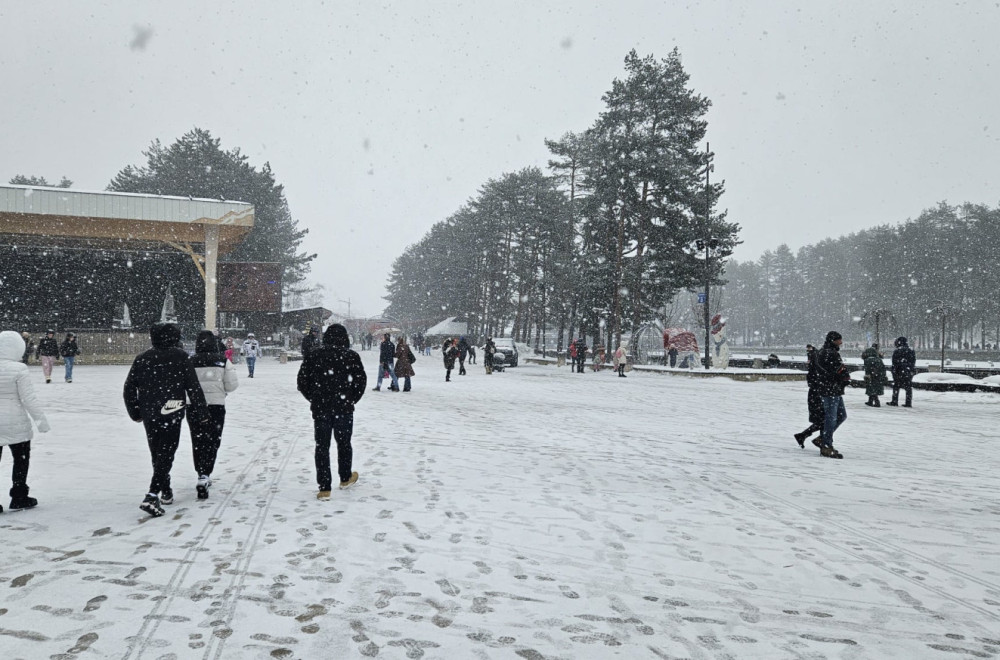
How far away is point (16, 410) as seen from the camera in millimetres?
4949

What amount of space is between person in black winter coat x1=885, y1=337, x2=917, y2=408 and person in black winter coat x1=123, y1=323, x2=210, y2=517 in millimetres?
15255

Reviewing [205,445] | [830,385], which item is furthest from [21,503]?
[830,385]

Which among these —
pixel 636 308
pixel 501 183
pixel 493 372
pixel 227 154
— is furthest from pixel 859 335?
pixel 227 154

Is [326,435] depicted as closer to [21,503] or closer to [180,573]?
[180,573]

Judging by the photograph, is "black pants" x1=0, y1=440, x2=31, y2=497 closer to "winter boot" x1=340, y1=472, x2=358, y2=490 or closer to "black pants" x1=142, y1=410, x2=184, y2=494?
"black pants" x1=142, y1=410, x2=184, y2=494

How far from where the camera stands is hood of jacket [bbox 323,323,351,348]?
5918mm

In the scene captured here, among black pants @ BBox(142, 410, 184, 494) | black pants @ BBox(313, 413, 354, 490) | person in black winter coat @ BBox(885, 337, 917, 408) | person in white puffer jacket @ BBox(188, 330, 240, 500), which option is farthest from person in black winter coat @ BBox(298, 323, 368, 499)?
person in black winter coat @ BBox(885, 337, 917, 408)

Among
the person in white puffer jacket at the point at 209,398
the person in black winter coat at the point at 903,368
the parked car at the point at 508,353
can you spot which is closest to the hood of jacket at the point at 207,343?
the person in white puffer jacket at the point at 209,398

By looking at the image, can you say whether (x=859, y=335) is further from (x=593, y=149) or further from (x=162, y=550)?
(x=162, y=550)

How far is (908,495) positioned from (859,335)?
91942mm

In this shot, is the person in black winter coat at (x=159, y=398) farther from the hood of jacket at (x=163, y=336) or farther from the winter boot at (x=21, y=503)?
the winter boot at (x=21, y=503)

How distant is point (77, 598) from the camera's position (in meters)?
3.42

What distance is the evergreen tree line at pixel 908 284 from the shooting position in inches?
2398

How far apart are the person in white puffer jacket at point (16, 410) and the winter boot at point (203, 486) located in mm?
1303
